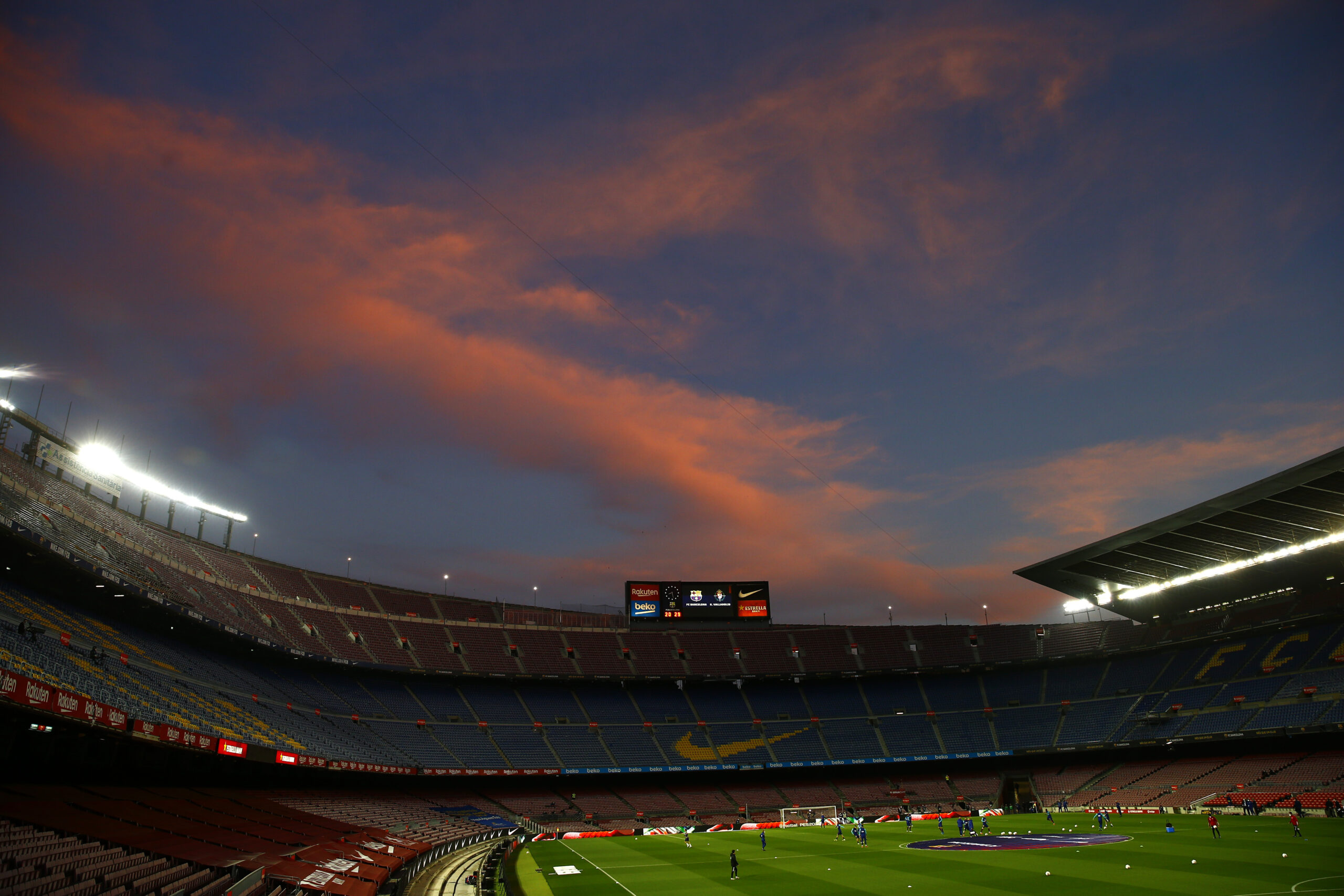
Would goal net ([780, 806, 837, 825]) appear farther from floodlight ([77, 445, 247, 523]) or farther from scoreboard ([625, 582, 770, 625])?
floodlight ([77, 445, 247, 523])

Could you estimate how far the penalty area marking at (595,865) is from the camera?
30469 millimetres

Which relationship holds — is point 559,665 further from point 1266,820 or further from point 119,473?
point 1266,820

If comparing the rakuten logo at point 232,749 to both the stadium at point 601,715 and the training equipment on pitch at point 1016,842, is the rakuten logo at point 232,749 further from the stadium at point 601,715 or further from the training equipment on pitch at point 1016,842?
the training equipment on pitch at point 1016,842

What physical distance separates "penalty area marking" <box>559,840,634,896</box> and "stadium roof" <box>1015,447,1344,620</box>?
43.9m

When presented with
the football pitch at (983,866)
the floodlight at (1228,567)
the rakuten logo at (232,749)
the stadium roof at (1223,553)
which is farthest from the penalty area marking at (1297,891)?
the rakuten logo at (232,749)

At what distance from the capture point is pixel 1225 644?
68.6m

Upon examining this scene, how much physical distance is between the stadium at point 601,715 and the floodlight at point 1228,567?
0.28m

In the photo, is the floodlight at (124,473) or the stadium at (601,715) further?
the floodlight at (124,473)

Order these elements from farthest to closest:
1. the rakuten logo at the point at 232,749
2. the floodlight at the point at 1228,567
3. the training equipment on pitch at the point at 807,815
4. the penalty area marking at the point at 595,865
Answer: the training equipment on pitch at the point at 807,815
the floodlight at the point at 1228,567
the rakuten logo at the point at 232,749
the penalty area marking at the point at 595,865

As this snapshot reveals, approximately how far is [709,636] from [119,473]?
58355 millimetres

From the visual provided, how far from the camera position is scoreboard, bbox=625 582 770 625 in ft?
263

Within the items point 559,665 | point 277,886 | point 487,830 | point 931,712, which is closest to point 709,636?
point 559,665

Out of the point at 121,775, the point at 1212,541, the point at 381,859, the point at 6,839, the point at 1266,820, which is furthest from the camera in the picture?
the point at 1212,541

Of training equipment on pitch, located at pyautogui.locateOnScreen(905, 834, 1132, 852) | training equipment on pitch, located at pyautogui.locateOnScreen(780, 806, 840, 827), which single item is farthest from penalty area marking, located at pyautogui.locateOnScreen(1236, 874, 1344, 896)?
training equipment on pitch, located at pyautogui.locateOnScreen(780, 806, 840, 827)
